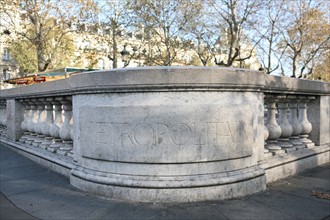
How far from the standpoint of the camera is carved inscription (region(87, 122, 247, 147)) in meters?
3.56

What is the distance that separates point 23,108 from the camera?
724cm

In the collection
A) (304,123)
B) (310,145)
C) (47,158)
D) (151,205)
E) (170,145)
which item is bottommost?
(151,205)

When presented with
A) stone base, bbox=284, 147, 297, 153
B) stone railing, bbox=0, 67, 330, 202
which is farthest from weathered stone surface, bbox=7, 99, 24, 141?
stone base, bbox=284, 147, 297, 153

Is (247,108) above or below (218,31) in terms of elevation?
below

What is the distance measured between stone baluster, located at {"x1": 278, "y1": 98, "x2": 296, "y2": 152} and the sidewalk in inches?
29.9

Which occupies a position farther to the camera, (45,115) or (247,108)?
(45,115)

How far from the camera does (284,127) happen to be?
16.5 feet

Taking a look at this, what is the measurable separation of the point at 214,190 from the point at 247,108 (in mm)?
1089

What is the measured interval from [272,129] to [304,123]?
125 cm

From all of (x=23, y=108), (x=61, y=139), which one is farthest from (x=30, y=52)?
(x=61, y=139)

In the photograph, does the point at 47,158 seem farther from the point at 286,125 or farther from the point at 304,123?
the point at 304,123

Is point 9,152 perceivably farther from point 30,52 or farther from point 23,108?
point 30,52

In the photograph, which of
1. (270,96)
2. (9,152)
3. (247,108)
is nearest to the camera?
(247,108)

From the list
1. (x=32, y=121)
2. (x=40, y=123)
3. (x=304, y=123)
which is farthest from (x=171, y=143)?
(x=32, y=121)
